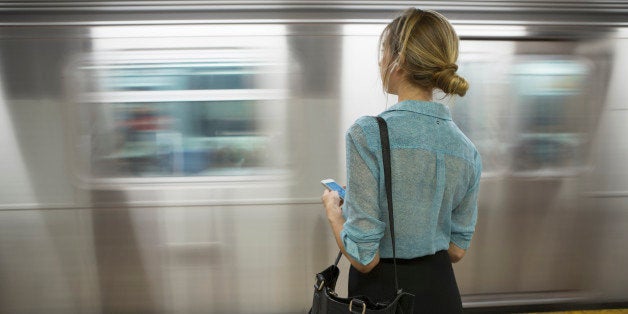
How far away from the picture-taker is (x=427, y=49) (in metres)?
0.90

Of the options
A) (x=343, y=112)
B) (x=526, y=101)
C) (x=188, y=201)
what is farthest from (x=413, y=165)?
(x=526, y=101)

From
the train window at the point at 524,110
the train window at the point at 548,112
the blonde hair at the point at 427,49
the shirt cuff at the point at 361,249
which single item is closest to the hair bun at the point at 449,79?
the blonde hair at the point at 427,49

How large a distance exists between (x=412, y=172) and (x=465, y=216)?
0.31 meters

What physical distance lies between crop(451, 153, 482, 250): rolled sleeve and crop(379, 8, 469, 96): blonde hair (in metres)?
0.29

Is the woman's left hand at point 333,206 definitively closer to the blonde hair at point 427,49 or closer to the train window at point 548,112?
the blonde hair at point 427,49

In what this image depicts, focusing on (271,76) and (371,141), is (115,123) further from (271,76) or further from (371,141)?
(371,141)

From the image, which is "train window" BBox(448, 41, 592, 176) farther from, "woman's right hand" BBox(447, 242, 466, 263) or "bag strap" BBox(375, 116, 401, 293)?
"bag strap" BBox(375, 116, 401, 293)

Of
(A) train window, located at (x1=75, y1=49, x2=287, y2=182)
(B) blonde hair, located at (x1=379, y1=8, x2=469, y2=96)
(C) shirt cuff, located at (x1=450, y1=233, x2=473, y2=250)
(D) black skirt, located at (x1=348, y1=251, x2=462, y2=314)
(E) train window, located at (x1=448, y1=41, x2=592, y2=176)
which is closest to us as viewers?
(B) blonde hair, located at (x1=379, y1=8, x2=469, y2=96)

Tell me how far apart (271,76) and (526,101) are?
1.66 m

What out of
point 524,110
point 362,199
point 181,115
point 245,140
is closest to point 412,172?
point 362,199

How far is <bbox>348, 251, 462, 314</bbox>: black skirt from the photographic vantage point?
40.3 inches

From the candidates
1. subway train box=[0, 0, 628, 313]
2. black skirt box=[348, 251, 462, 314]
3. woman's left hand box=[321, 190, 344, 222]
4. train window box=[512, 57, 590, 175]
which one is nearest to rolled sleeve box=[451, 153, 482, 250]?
black skirt box=[348, 251, 462, 314]

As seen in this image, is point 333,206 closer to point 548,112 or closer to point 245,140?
point 245,140

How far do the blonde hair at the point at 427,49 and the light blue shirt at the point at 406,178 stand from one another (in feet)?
0.26
